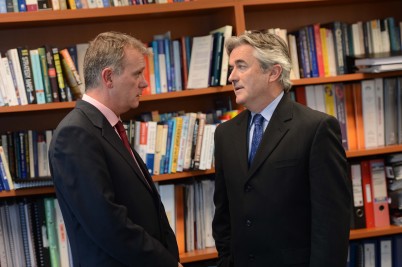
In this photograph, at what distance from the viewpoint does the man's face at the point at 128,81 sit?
1.92 meters

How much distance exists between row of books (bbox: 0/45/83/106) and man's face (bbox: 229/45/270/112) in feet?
2.96

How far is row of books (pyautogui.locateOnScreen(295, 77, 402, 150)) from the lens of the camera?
3.06 metres

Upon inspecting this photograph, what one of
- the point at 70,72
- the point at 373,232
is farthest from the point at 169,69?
the point at 373,232

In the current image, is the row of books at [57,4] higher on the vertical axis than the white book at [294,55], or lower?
higher

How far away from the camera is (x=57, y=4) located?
267cm

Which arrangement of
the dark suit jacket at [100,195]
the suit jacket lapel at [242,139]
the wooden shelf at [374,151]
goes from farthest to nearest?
the wooden shelf at [374,151]
the suit jacket lapel at [242,139]
the dark suit jacket at [100,195]

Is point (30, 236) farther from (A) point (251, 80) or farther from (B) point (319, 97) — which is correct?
(B) point (319, 97)

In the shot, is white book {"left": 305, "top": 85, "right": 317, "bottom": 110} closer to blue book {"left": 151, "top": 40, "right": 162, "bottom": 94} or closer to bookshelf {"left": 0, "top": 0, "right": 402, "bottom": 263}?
bookshelf {"left": 0, "top": 0, "right": 402, "bottom": 263}

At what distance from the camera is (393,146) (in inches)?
119

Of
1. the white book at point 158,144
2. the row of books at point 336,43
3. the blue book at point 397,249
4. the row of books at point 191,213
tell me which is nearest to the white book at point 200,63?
the white book at point 158,144

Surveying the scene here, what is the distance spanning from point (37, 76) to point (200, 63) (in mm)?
806

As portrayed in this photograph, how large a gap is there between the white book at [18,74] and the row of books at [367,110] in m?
1.53

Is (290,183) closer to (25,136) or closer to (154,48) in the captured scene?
(154,48)

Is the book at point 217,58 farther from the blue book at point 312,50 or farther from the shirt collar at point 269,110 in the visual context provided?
the shirt collar at point 269,110
